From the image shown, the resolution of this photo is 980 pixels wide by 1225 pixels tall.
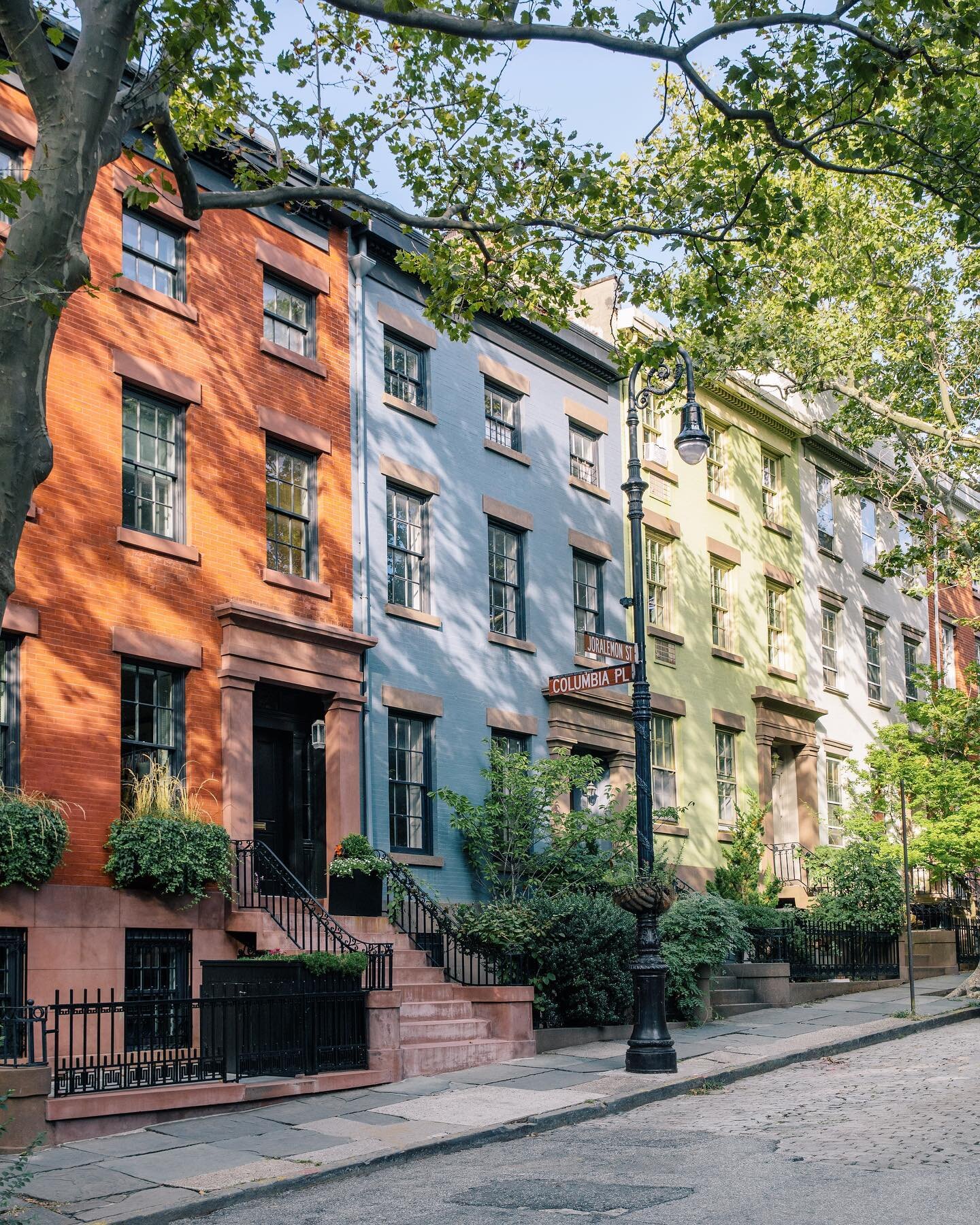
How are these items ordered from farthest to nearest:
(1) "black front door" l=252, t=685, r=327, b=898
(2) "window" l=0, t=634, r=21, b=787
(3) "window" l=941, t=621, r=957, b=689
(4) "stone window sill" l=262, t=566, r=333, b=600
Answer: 1. (3) "window" l=941, t=621, r=957, b=689
2. (1) "black front door" l=252, t=685, r=327, b=898
3. (4) "stone window sill" l=262, t=566, r=333, b=600
4. (2) "window" l=0, t=634, r=21, b=787

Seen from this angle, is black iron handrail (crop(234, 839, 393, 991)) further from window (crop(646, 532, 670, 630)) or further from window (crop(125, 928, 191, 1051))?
window (crop(646, 532, 670, 630))

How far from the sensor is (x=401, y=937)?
17406mm

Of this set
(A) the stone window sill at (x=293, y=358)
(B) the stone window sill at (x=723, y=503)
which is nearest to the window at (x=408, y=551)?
(A) the stone window sill at (x=293, y=358)

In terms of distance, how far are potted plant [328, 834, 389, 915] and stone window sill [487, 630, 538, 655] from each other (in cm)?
520

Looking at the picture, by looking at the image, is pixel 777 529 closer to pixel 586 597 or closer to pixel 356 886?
pixel 586 597

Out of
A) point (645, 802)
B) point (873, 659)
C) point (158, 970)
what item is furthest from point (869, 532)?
point (158, 970)

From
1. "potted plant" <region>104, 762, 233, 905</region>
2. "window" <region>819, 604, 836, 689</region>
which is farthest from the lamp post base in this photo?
"window" <region>819, 604, 836, 689</region>

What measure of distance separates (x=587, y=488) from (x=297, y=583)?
7.67 metres

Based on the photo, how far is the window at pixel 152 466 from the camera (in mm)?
16453

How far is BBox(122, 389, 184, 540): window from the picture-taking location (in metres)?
16.5

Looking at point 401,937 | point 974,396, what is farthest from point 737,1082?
point 974,396

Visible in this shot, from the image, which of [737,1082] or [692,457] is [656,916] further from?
[692,457]

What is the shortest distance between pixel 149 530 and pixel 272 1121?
7.35m

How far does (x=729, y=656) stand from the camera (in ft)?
89.6
